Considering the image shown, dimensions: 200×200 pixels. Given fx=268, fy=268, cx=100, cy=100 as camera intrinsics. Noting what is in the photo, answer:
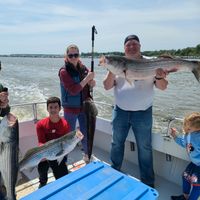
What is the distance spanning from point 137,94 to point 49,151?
130cm

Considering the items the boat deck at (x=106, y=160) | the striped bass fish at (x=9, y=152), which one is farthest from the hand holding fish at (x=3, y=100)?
the boat deck at (x=106, y=160)

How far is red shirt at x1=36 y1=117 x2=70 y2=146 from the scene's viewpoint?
139 inches

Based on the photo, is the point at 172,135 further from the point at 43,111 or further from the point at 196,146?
the point at 43,111

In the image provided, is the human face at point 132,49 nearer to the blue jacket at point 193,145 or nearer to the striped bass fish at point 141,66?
the striped bass fish at point 141,66

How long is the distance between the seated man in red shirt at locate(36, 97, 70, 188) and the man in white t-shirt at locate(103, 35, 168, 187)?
2.40 feet

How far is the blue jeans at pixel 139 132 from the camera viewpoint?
3525mm

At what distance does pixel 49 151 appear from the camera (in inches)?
120

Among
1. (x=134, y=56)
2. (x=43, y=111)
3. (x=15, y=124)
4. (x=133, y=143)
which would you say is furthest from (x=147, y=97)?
(x=43, y=111)

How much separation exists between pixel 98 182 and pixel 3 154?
3.04 ft

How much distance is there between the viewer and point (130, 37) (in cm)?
340

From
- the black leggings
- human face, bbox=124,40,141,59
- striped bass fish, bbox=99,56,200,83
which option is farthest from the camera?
the black leggings

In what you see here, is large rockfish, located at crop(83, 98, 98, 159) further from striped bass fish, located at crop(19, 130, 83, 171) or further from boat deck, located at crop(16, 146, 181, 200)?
boat deck, located at crop(16, 146, 181, 200)

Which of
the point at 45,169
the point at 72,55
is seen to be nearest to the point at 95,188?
the point at 45,169

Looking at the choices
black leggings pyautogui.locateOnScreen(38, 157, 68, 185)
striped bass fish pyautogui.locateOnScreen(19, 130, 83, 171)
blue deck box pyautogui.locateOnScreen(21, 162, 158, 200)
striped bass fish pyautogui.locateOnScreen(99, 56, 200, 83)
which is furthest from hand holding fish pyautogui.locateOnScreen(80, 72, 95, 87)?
blue deck box pyautogui.locateOnScreen(21, 162, 158, 200)
